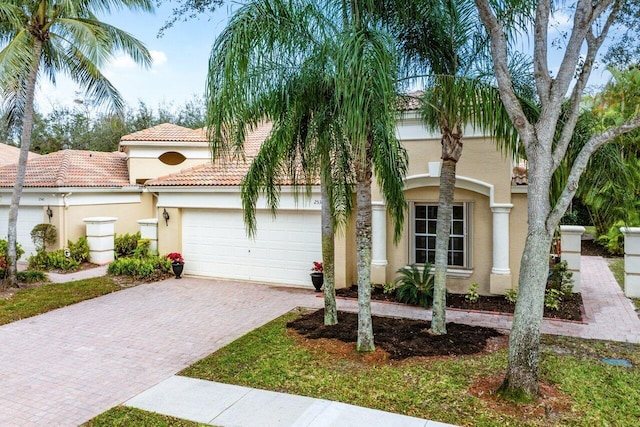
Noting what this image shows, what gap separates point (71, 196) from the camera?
1653cm

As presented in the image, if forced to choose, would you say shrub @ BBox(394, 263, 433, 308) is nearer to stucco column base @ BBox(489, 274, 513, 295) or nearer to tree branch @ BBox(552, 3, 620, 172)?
stucco column base @ BBox(489, 274, 513, 295)

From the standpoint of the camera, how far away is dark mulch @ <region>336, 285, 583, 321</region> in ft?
31.8

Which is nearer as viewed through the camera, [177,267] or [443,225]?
[443,225]

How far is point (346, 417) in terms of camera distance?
17.3 ft

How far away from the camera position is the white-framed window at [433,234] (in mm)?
11047

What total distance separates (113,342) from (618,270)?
1543 cm

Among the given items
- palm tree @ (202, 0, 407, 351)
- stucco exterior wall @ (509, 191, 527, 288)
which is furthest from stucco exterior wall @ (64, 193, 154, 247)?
stucco exterior wall @ (509, 191, 527, 288)

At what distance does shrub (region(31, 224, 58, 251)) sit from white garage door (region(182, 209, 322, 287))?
17.4 feet

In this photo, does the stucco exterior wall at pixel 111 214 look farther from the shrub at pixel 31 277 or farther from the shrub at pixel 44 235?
the shrub at pixel 31 277

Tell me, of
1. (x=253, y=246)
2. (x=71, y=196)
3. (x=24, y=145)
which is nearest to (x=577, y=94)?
(x=253, y=246)

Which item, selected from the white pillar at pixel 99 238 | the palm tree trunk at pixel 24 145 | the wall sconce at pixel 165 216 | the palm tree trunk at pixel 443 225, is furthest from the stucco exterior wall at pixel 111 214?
the palm tree trunk at pixel 443 225

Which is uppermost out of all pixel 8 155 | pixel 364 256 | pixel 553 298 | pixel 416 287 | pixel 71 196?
pixel 8 155

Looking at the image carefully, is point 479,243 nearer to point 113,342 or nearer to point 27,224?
point 113,342

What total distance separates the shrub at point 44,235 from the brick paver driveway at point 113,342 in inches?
223
